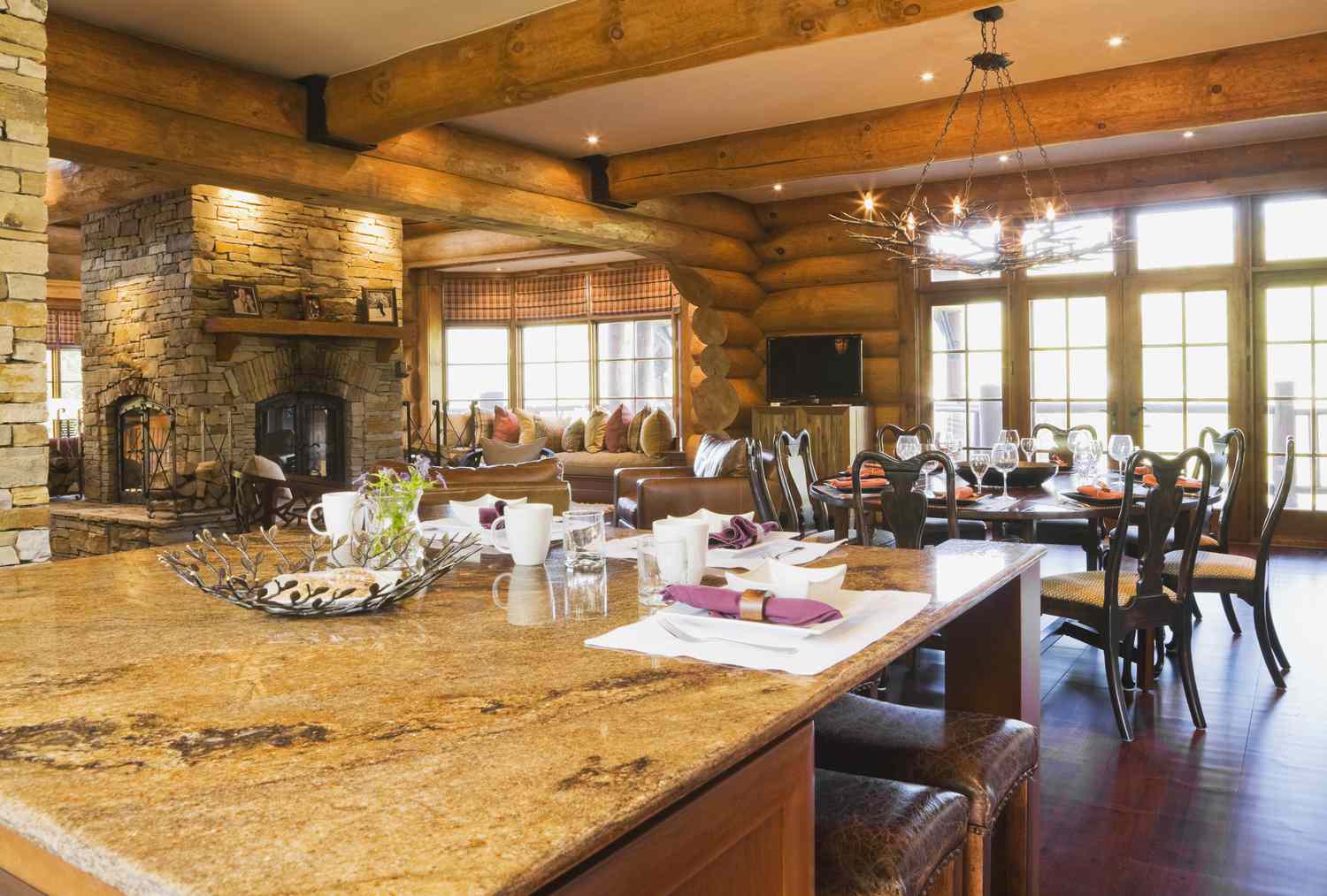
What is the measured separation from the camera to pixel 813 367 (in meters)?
8.55

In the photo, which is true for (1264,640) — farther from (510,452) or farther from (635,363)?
(635,363)

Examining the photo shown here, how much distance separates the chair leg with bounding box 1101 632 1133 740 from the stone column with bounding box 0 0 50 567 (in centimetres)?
360

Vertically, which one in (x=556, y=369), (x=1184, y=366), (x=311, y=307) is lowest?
(x=1184, y=366)

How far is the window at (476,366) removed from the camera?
1151 cm

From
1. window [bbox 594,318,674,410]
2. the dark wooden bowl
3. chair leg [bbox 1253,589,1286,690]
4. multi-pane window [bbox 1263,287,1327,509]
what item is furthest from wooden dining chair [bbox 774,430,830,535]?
window [bbox 594,318,674,410]

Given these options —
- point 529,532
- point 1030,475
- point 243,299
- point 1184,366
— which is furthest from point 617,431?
point 529,532

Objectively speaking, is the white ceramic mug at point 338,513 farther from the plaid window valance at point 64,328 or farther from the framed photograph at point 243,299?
the plaid window valance at point 64,328

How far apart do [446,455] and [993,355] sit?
5.51m

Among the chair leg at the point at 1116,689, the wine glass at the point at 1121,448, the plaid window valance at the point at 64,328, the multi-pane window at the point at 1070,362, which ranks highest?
the plaid window valance at the point at 64,328

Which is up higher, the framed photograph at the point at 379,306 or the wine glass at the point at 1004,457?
the framed photograph at the point at 379,306

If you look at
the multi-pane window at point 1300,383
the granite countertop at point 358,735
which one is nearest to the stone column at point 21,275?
the granite countertop at point 358,735

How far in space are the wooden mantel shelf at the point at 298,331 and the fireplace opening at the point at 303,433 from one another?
539 mm

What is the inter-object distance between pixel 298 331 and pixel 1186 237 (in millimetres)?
6646

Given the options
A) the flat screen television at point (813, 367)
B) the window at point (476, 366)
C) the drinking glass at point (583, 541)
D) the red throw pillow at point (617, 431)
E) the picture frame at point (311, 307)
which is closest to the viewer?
the drinking glass at point (583, 541)
